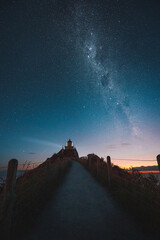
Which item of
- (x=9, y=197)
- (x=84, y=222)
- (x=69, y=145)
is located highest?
(x=69, y=145)

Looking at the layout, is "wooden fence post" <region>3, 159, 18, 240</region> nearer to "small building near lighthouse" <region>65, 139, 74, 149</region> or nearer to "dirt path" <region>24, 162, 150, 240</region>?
"dirt path" <region>24, 162, 150, 240</region>

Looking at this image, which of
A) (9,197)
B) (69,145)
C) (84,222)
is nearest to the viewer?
(9,197)

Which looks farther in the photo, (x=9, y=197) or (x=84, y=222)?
(x=84, y=222)

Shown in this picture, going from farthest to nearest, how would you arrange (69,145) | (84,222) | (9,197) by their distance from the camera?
(69,145) → (84,222) → (9,197)

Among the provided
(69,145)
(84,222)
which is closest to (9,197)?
(84,222)

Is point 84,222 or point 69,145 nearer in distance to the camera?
point 84,222

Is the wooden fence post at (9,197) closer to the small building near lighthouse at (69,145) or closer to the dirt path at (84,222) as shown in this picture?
the dirt path at (84,222)

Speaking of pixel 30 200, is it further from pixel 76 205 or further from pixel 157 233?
pixel 157 233

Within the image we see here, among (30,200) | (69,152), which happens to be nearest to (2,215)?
(30,200)

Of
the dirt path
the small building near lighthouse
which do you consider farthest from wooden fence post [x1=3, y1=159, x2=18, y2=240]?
the small building near lighthouse

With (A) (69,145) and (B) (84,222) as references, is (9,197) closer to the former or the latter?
(B) (84,222)

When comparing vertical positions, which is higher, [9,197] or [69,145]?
[69,145]

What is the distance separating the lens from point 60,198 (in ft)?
17.5

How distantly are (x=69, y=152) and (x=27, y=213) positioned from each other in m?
57.4
